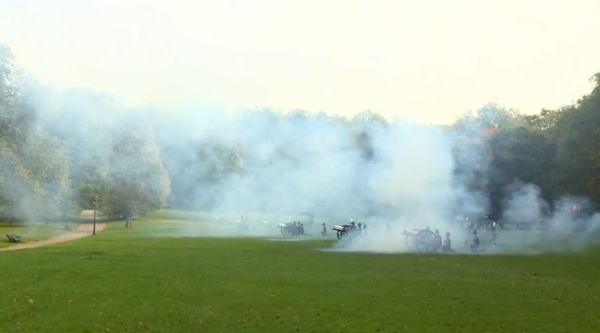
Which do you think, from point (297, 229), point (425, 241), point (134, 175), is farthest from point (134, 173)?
point (425, 241)

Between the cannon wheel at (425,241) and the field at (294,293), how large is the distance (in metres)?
2.38

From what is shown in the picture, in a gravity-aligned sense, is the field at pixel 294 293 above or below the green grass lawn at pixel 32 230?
above

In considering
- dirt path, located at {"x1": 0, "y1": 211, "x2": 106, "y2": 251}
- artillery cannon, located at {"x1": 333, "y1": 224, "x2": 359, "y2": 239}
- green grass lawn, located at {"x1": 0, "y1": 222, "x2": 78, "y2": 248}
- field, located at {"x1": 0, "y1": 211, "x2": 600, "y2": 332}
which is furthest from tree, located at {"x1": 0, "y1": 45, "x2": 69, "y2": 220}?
artillery cannon, located at {"x1": 333, "y1": 224, "x2": 359, "y2": 239}

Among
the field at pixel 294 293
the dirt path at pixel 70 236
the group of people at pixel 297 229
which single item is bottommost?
the dirt path at pixel 70 236

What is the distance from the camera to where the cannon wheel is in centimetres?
2858

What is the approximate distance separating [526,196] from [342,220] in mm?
20978

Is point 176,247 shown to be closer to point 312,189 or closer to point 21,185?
point 312,189

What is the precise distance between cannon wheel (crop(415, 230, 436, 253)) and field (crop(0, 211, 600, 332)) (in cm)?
238

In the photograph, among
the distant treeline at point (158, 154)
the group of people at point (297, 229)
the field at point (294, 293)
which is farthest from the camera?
the group of people at point (297, 229)

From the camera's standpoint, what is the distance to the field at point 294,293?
12.9 meters

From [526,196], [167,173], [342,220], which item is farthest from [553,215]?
[167,173]

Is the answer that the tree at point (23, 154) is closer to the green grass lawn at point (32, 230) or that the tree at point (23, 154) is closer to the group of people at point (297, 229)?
the green grass lawn at point (32, 230)

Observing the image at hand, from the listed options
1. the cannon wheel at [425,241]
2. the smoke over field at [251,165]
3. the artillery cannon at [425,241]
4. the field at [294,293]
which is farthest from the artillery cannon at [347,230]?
the field at [294,293]

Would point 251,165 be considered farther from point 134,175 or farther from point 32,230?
point 32,230
